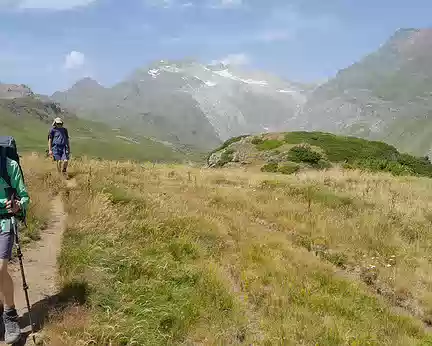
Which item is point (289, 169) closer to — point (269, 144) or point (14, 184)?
point (269, 144)

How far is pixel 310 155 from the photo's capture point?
3309 cm

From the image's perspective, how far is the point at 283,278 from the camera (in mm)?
8398

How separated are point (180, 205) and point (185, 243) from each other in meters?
3.14

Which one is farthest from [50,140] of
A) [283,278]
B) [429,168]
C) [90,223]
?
[429,168]

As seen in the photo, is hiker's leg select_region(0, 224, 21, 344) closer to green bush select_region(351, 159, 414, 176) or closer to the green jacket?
the green jacket

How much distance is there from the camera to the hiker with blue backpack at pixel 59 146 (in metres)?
15.6

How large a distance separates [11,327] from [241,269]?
14.7 ft

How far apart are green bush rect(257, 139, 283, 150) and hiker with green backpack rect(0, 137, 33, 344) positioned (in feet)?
103

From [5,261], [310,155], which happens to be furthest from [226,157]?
[5,261]

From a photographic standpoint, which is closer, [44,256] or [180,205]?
[44,256]

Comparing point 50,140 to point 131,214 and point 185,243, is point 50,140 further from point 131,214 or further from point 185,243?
point 185,243

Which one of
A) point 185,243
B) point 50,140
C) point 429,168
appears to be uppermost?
point 50,140

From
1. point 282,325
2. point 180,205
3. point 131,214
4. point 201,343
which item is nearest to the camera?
point 201,343

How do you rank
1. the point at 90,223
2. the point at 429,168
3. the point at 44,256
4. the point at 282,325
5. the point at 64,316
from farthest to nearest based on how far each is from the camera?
the point at 429,168, the point at 90,223, the point at 44,256, the point at 282,325, the point at 64,316
